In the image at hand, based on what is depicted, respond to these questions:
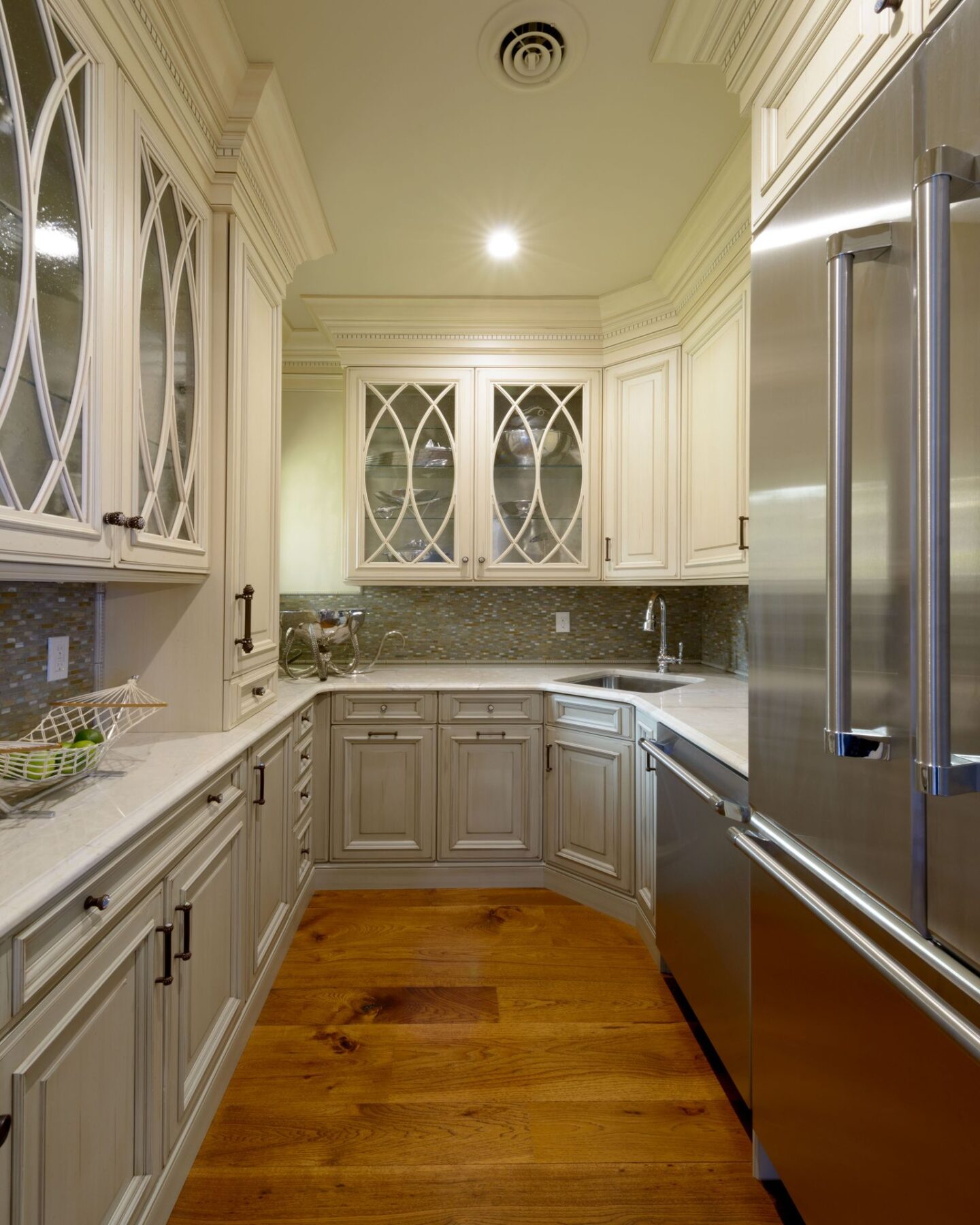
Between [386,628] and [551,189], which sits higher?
[551,189]

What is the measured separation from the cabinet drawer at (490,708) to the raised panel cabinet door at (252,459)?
79 centimetres

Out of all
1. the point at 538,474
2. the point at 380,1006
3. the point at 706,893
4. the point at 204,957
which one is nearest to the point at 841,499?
the point at 706,893

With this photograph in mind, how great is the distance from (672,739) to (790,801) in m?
0.92

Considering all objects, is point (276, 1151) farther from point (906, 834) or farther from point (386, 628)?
point (386, 628)

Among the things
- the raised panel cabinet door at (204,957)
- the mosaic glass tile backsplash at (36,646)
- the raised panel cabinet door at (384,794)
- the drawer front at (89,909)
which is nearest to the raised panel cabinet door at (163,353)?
the mosaic glass tile backsplash at (36,646)

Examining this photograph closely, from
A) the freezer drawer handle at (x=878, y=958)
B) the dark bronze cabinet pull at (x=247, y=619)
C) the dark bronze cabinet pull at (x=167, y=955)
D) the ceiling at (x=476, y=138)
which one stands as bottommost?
the dark bronze cabinet pull at (x=167, y=955)

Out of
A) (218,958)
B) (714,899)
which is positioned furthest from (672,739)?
(218,958)

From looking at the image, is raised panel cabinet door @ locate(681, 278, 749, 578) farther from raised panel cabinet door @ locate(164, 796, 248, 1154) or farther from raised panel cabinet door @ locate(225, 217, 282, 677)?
Result: raised panel cabinet door @ locate(164, 796, 248, 1154)

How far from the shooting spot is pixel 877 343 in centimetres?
93

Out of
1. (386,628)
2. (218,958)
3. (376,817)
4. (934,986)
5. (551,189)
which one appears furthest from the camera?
(386,628)

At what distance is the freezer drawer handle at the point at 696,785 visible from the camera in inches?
59.8

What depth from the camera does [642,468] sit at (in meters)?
3.03

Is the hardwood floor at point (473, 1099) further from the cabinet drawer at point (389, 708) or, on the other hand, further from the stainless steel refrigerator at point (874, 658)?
the cabinet drawer at point (389, 708)

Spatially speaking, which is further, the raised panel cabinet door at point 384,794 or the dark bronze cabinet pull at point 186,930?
the raised panel cabinet door at point 384,794
